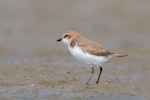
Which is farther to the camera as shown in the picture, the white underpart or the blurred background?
the blurred background

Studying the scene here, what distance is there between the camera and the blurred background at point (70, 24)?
19.0 metres

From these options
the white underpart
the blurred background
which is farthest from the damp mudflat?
the white underpart

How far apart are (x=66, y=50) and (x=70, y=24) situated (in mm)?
3321

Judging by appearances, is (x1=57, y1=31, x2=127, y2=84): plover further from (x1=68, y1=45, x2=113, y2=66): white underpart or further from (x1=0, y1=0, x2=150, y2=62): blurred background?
(x1=0, y1=0, x2=150, y2=62): blurred background

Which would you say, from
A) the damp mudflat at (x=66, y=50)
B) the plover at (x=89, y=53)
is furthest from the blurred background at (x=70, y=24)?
the plover at (x=89, y=53)

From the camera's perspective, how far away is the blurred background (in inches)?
749

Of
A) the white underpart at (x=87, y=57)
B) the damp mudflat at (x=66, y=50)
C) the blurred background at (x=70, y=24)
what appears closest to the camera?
the damp mudflat at (x=66, y=50)

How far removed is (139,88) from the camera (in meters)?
12.9

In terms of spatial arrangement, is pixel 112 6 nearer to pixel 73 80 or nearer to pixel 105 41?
pixel 105 41

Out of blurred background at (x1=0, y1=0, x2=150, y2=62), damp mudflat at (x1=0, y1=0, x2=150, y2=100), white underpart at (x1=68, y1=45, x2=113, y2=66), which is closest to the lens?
damp mudflat at (x1=0, y1=0, x2=150, y2=100)

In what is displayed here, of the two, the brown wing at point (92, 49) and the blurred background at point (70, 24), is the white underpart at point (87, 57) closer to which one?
the brown wing at point (92, 49)

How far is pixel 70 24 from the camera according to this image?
2167cm

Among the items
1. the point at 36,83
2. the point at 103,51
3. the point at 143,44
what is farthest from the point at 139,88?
the point at 143,44

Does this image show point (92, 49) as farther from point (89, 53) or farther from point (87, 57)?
point (87, 57)
